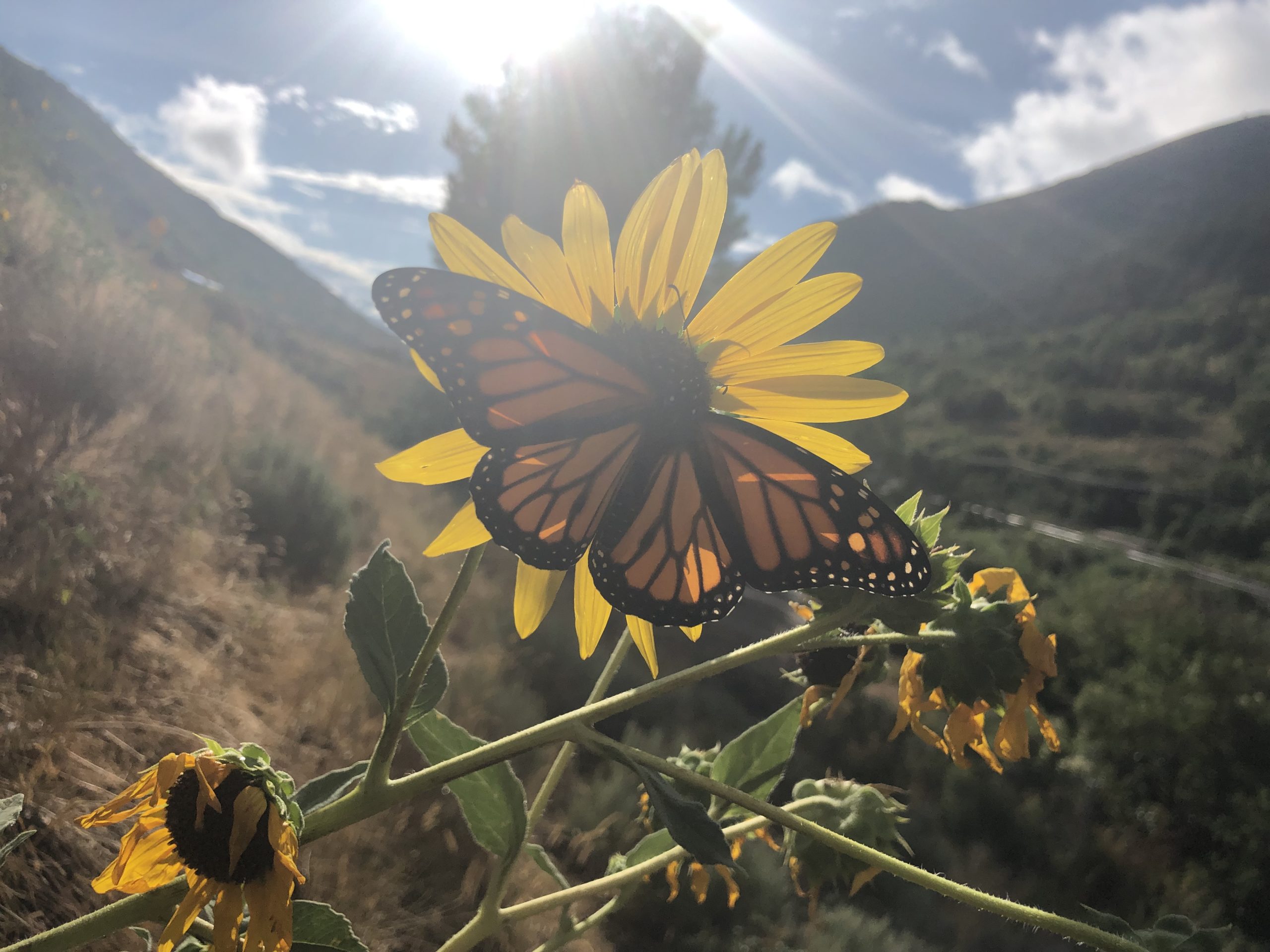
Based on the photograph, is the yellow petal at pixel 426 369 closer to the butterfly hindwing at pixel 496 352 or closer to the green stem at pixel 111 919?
the butterfly hindwing at pixel 496 352

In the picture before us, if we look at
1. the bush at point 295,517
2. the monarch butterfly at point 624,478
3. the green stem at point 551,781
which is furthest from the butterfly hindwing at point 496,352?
the bush at point 295,517

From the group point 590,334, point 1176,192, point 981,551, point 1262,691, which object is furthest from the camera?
point 1176,192

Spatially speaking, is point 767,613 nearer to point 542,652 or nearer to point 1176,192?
point 542,652

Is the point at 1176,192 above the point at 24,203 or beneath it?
above

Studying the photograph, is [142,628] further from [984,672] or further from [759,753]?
[984,672]

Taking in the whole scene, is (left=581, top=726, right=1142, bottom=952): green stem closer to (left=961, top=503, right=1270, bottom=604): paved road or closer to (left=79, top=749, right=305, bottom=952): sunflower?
(left=79, top=749, right=305, bottom=952): sunflower

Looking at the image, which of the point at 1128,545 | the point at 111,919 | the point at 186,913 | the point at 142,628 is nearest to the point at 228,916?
the point at 186,913

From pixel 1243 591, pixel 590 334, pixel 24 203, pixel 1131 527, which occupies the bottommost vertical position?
pixel 24 203

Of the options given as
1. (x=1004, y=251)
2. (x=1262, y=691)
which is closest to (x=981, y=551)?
(x=1262, y=691)
